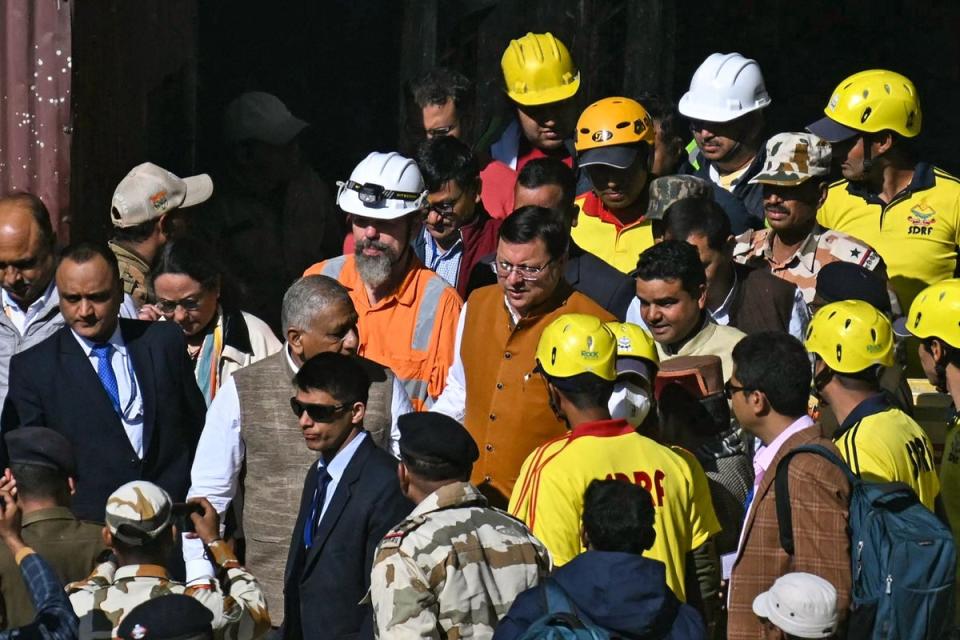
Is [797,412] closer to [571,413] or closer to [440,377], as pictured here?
[571,413]

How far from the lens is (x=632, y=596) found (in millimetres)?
5242

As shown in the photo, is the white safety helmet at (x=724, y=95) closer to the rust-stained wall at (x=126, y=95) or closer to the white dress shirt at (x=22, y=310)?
the rust-stained wall at (x=126, y=95)

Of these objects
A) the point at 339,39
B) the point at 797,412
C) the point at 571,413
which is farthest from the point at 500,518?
the point at 339,39

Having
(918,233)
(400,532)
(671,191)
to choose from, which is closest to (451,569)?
(400,532)

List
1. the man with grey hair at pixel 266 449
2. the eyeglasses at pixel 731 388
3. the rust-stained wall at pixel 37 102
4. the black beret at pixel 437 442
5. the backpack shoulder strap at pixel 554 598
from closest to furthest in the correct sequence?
1. the backpack shoulder strap at pixel 554 598
2. the black beret at pixel 437 442
3. the eyeglasses at pixel 731 388
4. the man with grey hair at pixel 266 449
5. the rust-stained wall at pixel 37 102

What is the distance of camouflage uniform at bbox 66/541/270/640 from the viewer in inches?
217

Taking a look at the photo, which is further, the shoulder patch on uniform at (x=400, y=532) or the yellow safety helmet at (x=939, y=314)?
the yellow safety helmet at (x=939, y=314)

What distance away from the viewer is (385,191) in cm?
782

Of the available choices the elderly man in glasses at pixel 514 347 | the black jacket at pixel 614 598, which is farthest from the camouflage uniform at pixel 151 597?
the elderly man in glasses at pixel 514 347

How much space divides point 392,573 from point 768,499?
134cm

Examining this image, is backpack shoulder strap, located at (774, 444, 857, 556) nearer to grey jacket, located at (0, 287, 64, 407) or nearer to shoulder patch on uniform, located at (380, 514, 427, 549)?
shoulder patch on uniform, located at (380, 514, 427, 549)

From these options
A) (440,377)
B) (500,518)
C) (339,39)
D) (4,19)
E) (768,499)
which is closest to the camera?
(500,518)

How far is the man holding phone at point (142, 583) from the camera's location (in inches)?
218

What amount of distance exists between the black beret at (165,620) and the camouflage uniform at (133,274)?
3.08 meters
